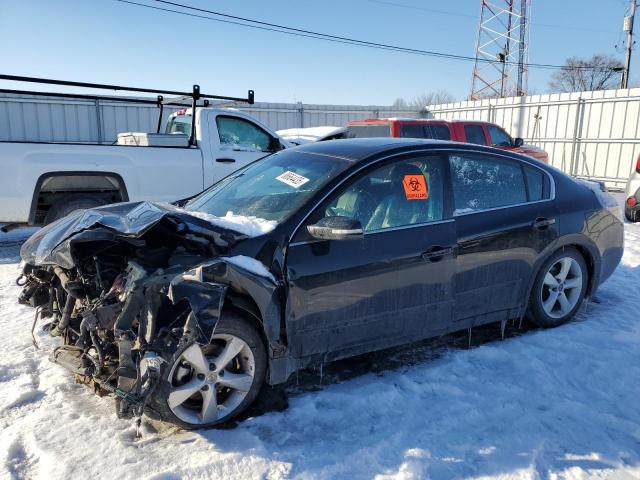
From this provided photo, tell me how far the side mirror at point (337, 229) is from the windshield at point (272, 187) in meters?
0.25

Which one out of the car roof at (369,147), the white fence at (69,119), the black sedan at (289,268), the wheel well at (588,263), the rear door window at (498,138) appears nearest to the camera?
the black sedan at (289,268)

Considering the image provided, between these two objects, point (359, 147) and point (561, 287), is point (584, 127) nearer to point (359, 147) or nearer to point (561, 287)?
point (561, 287)

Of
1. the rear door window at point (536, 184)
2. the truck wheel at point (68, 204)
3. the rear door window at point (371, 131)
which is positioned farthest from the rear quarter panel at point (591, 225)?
the rear door window at point (371, 131)

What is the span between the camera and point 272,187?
12.2 feet

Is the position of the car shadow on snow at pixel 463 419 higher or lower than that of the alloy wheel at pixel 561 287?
lower

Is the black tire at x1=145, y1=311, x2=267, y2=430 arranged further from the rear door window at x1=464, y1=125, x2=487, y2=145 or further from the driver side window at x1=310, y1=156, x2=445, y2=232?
the rear door window at x1=464, y1=125, x2=487, y2=145

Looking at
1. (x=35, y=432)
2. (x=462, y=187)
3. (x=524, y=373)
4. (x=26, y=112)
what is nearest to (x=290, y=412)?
(x=35, y=432)

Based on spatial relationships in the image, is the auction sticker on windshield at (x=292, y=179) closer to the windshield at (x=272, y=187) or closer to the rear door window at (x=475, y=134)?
the windshield at (x=272, y=187)

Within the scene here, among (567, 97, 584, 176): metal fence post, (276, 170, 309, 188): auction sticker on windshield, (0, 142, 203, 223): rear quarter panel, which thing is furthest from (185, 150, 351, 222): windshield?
(567, 97, 584, 176): metal fence post

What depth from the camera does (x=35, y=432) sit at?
9.34ft

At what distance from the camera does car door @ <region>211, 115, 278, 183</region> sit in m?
7.54

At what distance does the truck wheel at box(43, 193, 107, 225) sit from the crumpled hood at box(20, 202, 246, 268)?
3401 millimetres

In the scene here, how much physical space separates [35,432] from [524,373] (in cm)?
316

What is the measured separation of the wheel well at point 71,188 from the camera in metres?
6.42
